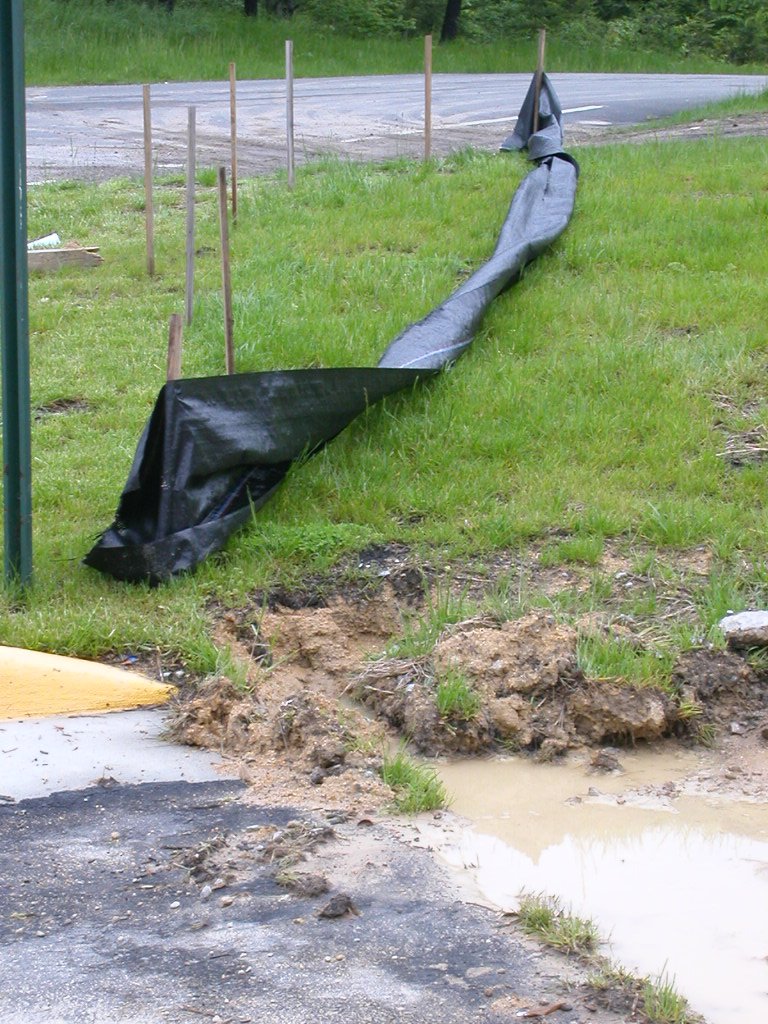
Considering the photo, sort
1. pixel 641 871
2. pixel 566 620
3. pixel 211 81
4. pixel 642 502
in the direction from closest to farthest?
1. pixel 641 871
2. pixel 566 620
3. pixel 642 502
4. pixel 211 81

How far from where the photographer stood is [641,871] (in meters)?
3.54

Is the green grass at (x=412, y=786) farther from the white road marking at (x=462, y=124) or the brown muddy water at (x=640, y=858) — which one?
the white road marking at (x=462, y=124)

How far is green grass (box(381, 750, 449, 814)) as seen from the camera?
377 centimetres

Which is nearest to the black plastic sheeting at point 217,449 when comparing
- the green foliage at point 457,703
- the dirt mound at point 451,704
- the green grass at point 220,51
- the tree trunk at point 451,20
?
the dirt mound at point 451,704

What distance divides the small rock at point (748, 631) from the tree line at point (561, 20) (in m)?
27.0

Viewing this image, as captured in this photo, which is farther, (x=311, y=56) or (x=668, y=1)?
(x=668, y=1)

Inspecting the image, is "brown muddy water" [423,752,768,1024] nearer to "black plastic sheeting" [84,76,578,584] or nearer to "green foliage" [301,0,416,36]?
"black plastic sheeting" [84,76,578,584]

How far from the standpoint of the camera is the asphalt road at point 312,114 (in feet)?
45.7

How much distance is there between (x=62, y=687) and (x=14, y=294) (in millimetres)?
1485

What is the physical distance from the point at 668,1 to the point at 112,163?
24.8 metres

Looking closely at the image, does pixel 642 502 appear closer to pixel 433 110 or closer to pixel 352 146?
pixel 352 146

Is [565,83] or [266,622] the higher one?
[565,83]

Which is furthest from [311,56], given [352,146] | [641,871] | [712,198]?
[641,871]

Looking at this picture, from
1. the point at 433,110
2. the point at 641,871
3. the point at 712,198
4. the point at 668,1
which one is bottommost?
the point at 641,871
